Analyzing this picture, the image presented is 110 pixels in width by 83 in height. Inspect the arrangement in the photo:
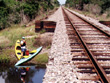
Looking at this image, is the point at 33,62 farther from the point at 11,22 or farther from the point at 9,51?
the point at 11,22

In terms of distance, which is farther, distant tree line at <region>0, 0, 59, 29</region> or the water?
distant tree line at <region>0, 0, 59, 29</region>

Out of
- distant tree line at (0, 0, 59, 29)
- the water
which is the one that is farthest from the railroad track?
distant tree line at (0, 0, 59, 29)

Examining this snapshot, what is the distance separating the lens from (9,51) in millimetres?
11719

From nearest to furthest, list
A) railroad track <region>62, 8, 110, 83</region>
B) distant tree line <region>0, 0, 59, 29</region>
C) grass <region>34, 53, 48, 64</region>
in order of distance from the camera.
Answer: railroad track <region>62, 8, 110, 83</region> → grass <region>34, 53, 48, 64</region> → distant tree line <region>0, 0, 59, 29</region>

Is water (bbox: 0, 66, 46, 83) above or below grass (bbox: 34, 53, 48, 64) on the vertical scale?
below

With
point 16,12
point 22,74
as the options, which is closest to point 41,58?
point 22,74

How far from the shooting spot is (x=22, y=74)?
30.5 feet

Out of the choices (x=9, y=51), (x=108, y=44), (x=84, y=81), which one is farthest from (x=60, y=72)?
(x=9, y=51)

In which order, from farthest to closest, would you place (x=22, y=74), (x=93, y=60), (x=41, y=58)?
1. (x=41, y=58)
2. (x=22, y=74)
3. (x=93, y=60)

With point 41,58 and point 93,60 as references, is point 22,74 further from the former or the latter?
point 93,60

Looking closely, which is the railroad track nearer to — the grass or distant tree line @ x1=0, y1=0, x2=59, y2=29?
the grass

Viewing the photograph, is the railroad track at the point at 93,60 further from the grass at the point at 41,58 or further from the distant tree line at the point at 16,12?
the distant tree line at the point at 16,12

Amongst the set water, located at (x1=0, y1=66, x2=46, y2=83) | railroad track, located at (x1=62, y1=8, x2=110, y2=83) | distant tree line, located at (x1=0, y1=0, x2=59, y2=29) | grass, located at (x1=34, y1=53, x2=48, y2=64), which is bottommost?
water, located at (x1=0, y1=66, x2=46, y2=83)

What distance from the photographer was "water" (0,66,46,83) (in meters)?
8.85
